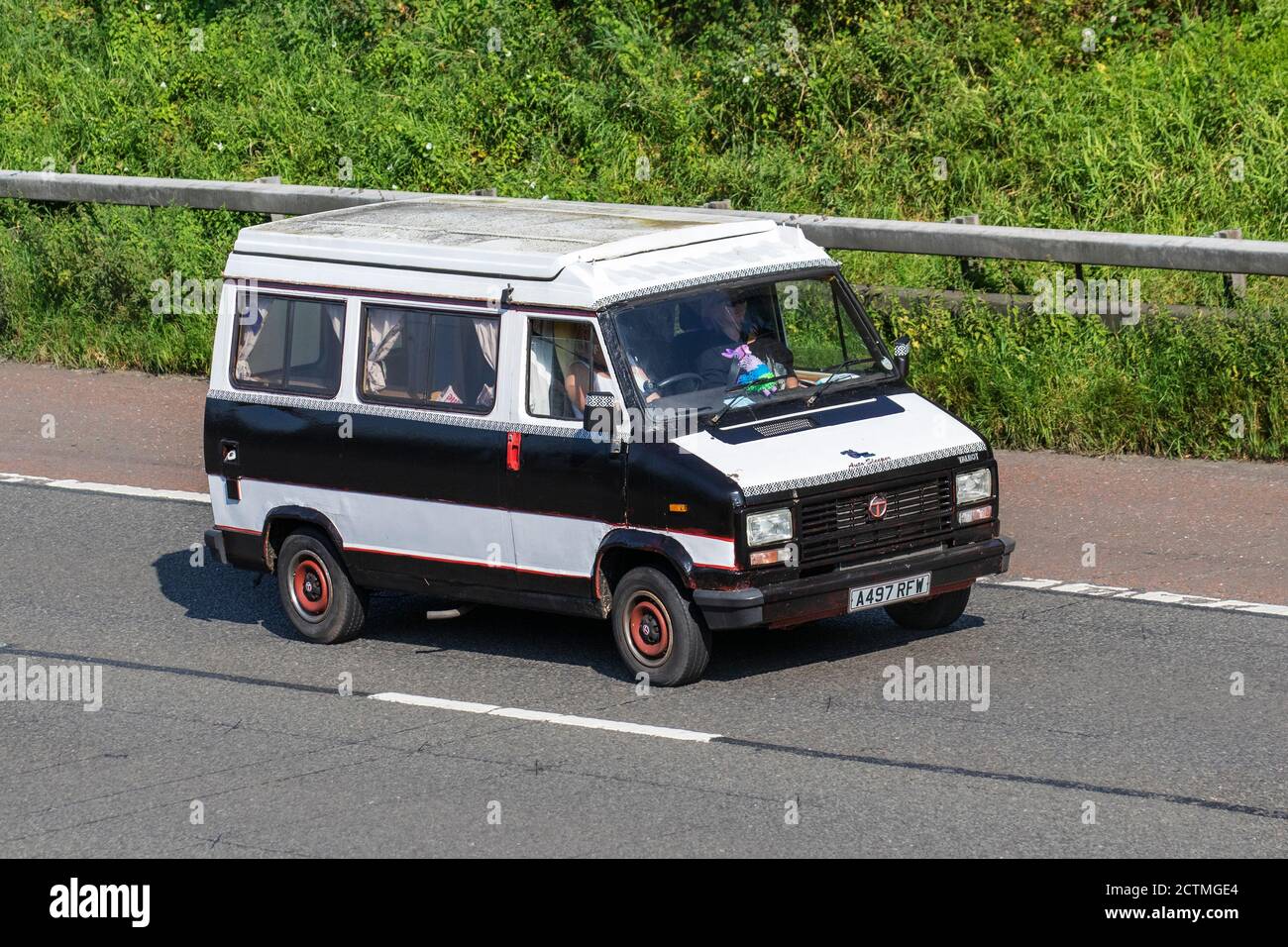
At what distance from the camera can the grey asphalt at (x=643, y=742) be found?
25.6 feet

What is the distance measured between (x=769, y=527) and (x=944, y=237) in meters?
5.55

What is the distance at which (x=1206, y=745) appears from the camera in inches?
337

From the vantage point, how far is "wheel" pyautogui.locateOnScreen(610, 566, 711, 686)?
9.48m

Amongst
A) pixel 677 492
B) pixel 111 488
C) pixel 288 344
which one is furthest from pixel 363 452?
pixel 111 488

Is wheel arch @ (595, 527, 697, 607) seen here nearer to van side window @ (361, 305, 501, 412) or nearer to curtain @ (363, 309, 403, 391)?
van side window @ (361, 305, 501, 412)

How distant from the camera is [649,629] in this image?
9.69m

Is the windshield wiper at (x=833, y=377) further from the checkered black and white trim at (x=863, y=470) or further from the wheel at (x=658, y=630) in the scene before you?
the wheel at (x=658, y=630)

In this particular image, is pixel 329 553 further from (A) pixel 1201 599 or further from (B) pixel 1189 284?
(B) pixel 1189 284

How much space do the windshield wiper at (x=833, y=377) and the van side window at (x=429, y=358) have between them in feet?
4.93

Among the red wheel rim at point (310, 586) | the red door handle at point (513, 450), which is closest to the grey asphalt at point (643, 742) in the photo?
the red wheel rim at point (310, 586)

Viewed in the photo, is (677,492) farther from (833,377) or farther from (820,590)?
(833,377)

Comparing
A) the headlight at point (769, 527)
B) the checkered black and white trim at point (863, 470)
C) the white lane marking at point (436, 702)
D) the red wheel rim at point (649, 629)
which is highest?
the checkered black and white trim at point (863, 470)
